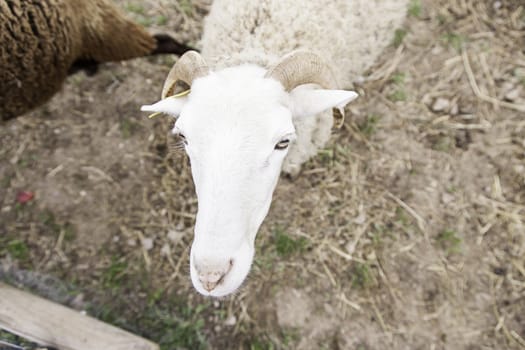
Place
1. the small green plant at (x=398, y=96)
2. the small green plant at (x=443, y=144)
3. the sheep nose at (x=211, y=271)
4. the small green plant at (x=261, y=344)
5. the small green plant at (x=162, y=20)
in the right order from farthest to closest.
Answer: the small green plant at (x=162, y=20) → the small green plant at (x=398, y=96) → the small green plant at (x=443, y=144) → the small green plant at (x=261, y=344) → the sheep nose at (x=211, y=271)

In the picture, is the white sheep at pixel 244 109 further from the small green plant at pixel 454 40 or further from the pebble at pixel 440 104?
the small green plant at pixel 454 40

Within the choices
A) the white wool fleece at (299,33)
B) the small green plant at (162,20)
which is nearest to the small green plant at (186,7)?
the small green plant at (162,20)

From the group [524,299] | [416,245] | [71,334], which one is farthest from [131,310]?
[524,299]

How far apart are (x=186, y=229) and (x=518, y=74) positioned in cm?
328

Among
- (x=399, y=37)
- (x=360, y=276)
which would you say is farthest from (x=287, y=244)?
(x=399, y=37)

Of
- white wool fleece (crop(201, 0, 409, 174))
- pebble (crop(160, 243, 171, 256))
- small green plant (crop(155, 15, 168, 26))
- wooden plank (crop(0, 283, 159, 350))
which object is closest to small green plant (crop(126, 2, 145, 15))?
small green plant (crop(155, 15, 168, 26))

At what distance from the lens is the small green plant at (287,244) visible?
333 cm

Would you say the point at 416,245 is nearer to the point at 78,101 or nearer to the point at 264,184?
the point at 264,184

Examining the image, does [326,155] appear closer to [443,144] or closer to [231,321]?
[443,144]

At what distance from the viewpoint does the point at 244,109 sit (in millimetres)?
1837

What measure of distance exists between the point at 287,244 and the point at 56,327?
1792 mm

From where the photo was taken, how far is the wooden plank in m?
2.65

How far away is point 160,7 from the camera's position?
12.9 ft

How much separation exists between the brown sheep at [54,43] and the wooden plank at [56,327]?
1471 mm
